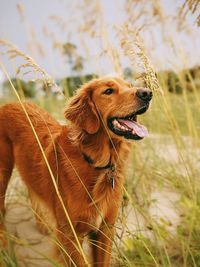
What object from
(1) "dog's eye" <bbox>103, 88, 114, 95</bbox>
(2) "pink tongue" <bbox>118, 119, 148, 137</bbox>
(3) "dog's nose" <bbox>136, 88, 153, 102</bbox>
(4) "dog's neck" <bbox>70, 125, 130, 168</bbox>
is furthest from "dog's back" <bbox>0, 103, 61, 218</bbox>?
(3) "dog's nose" <bbox>136, 88, 153, 102</bbox>

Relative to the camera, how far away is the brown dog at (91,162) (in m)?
2.22

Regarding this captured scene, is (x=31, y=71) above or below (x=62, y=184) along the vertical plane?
above

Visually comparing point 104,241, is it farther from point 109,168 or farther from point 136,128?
point 136,128

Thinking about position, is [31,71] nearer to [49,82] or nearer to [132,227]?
[49,82]

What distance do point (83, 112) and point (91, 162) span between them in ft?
1.18

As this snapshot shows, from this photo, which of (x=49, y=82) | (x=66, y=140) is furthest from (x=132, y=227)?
(x=49, y=82)

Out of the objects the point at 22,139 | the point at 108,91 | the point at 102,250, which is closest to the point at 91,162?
the point at 108,91

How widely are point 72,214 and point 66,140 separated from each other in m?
0.52

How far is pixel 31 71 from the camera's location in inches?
66.3

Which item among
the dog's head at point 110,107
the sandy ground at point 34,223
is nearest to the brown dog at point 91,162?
the dog's head at point 110,107

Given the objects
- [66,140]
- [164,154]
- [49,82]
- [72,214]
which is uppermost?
[49,82]

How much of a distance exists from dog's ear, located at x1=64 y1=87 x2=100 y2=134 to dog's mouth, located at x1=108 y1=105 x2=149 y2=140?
0.38ft

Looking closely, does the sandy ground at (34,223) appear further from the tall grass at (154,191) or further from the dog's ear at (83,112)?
the dog's ear at (83,112)

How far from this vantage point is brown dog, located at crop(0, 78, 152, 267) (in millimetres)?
2217
